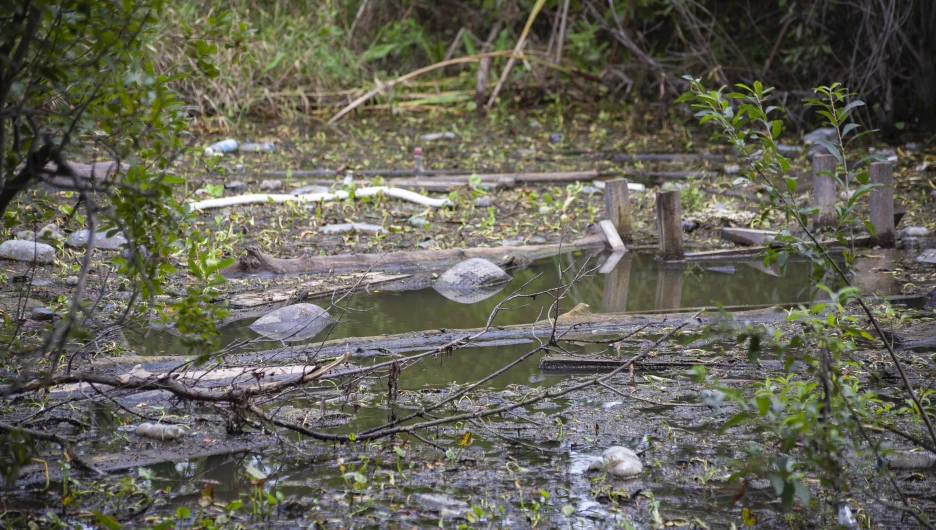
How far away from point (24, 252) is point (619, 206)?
11.9 ft

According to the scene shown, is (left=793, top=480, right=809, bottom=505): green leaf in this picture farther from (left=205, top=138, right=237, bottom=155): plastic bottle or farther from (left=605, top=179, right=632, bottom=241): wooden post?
(left=205, top=138, right=237, bottom=155): plastic bottle

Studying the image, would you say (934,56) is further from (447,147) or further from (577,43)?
(447,147)

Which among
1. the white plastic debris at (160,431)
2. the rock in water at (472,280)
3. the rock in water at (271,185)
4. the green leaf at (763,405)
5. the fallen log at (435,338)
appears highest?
the rock in water at (271,185)

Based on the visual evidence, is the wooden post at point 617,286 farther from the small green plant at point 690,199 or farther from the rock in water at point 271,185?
the rock in water at point 271,185

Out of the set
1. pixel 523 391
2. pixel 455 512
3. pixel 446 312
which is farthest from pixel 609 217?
pixel 455 512

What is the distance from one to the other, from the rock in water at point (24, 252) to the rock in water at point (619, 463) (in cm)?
348

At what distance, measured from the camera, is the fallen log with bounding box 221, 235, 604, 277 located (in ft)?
16.7

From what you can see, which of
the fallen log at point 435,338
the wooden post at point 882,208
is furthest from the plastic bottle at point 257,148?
the wooden post at point 882,208

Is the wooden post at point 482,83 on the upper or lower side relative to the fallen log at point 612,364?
upper

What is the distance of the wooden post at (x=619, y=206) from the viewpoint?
5.79 metres

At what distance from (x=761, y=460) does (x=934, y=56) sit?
7.25 metres

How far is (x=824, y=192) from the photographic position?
5.55 meters

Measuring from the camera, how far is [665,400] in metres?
3.31

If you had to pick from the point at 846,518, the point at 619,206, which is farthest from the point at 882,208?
the point at 846,518
